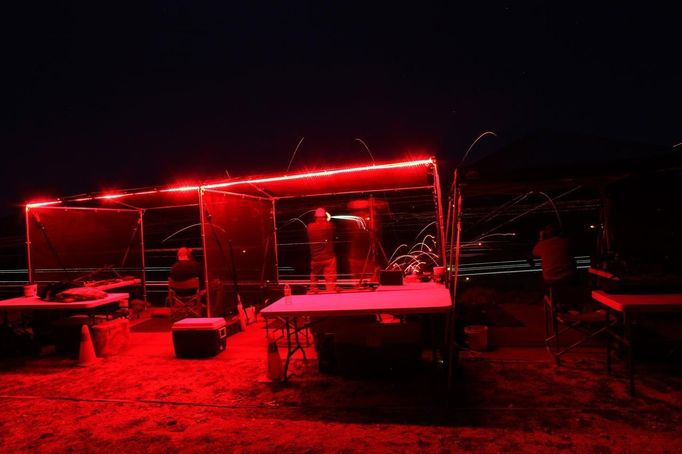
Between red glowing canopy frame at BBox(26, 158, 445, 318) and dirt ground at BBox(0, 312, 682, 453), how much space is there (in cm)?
184

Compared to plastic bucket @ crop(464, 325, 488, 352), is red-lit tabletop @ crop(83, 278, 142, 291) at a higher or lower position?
higher

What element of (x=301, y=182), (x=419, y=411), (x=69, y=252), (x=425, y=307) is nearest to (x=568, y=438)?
(x=419, y=411)

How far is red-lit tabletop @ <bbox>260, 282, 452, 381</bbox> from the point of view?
3.53 meters

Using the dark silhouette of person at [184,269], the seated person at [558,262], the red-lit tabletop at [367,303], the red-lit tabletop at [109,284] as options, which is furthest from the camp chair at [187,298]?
the seated person at [558,262]

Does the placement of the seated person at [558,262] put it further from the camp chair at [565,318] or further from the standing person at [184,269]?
the standing person at [184,269]

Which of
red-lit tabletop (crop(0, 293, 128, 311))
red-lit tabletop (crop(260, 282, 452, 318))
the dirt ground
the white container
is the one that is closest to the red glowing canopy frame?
red-lit tabletop (crop(260, 282, 452, 318))

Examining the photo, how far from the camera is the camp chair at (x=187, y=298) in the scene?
670cm

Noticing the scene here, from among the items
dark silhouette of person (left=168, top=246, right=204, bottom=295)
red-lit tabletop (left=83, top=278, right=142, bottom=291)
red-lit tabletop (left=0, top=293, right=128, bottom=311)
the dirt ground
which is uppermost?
dark silhouette of person (left=168, top=246, right=204, bottom=295)

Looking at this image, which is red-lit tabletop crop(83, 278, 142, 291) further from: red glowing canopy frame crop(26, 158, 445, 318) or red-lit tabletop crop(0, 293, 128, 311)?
red-lit tabletop crop(0, 293, 128, 311)

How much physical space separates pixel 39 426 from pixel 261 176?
3.52 m

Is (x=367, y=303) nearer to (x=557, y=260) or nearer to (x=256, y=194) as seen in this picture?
(x=557, y=260)

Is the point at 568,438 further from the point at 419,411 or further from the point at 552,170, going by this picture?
the point at 552,170

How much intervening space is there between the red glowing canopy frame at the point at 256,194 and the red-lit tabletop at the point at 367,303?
94cm

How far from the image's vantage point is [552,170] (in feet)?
13.5
